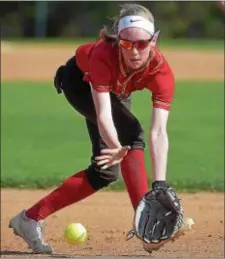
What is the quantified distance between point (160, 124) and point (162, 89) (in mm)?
232

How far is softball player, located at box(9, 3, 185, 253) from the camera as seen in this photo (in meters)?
4.56

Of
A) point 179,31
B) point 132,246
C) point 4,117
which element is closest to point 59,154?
point 4,117

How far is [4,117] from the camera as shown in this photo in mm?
14211

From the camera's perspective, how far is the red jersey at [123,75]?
4.73m

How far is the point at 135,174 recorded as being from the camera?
17.0 ft

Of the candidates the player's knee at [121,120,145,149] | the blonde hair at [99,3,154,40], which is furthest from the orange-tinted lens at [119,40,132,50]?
the player's knee at [121,120,145,149]

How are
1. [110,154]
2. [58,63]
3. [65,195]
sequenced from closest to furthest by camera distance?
[110,154]
[65,195]
[58,63]

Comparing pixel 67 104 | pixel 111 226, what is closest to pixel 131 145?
pixel 111 226

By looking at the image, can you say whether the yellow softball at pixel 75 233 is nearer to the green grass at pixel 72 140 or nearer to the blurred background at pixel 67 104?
the blurred background at pixel 67 104

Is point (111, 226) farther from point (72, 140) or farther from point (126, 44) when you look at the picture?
point (72, 140)

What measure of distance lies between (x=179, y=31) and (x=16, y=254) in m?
33.8

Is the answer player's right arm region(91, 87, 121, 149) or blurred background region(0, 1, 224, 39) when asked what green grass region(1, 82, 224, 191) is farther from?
blurred background region(0, 1, 224, 39)

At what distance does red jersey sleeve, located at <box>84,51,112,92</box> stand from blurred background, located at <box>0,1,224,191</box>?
487mm

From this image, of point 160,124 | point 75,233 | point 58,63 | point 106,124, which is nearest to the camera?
point 106,124
